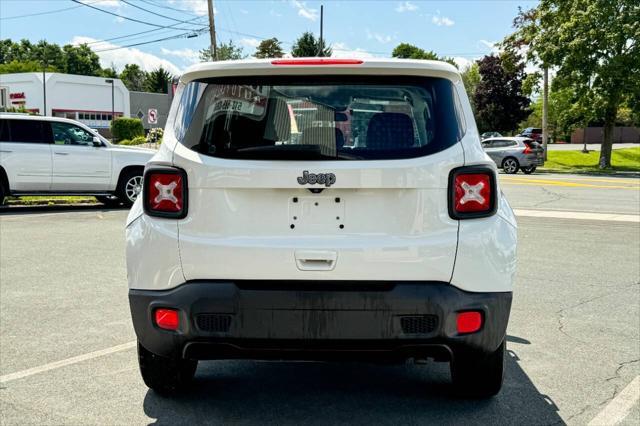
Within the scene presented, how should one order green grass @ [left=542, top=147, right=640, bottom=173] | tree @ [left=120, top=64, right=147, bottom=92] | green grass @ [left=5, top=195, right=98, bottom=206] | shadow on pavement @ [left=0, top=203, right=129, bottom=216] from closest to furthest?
1. shadow on pavement @ [left=0, top=203, right=129, bottom=216]
2. green grass @ [left=5, top=195, right=98, bottom=206]
3. green grass @ [left=542, top=147, right=640, bottom=173]
4. tree @ [left=120, top=64, right=147, bottom=92]

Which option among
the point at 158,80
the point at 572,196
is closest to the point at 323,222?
the point at 572,196

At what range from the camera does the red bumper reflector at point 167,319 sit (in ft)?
11.1

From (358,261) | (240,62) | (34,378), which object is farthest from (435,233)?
(34,378)

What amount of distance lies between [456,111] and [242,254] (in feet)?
4.06

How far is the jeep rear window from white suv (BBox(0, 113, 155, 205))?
38.2 feet

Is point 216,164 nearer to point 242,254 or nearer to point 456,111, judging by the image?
point 242,254

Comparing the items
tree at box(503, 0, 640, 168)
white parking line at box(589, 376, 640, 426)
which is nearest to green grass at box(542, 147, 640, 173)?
tree at box(503, 0, 640, 168)

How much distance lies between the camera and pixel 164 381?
3.97 m

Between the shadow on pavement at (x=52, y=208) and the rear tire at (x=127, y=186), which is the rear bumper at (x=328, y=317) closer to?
the rear tire at (x=127, y=186)

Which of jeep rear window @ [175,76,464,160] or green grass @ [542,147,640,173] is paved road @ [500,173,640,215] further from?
green grass @ [542,147,640,173]

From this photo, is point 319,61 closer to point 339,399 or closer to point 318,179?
point 318,179

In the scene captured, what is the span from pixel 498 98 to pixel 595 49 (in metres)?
33.7

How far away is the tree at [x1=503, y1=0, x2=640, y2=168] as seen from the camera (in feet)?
117

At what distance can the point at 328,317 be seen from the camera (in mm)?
3262
